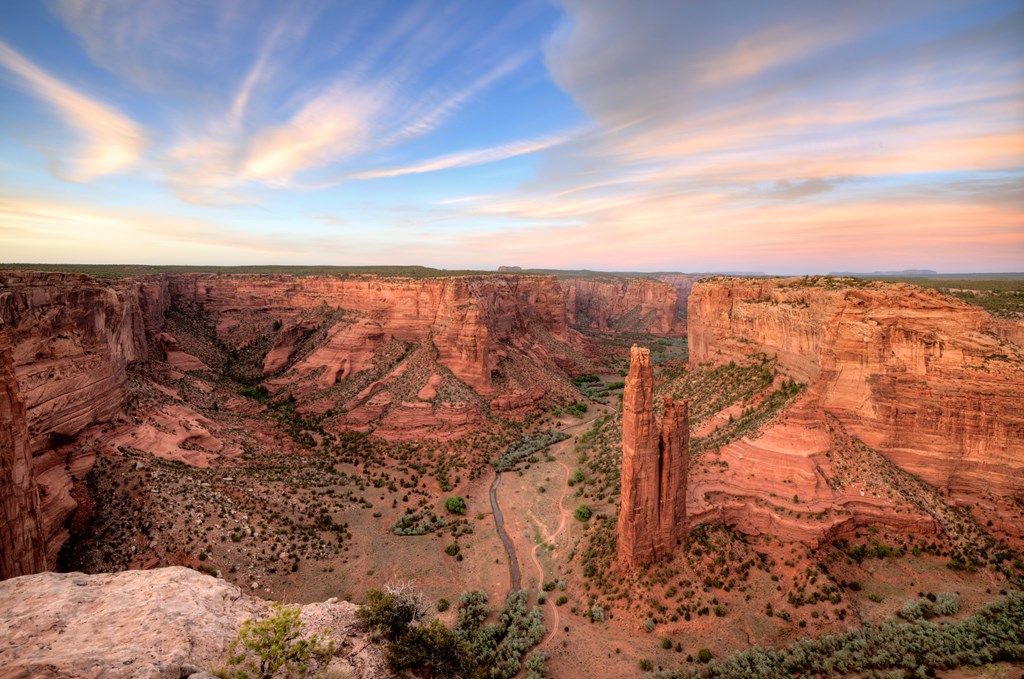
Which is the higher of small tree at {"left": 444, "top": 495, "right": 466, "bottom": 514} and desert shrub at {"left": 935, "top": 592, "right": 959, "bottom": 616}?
desert shrub at {"left": 935, "top": 592, "right": 959, "bottom": 616}

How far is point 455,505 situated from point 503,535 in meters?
5.60

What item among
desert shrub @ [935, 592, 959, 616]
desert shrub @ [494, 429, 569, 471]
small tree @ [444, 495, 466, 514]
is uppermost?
desert shrub @ [935, 592, 959, 616]

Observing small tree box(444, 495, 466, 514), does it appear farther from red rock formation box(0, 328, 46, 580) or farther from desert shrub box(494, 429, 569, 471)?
red rock formation box(0, 328, 46, 580)

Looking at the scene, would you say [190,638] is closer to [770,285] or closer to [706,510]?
[706,510]

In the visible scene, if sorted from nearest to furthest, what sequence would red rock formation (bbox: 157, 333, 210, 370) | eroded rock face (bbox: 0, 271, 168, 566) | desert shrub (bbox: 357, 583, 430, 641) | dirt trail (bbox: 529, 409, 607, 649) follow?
1. desert shrub (bbox: 357, 583, 430, 641)
2. eroded rock face (bbox: 0, 271, 168, 566)
3. dirt trail (bbox: 529, 409, 607, 649)
4. red rock formation (bbox: 157, 333, 210, 370)

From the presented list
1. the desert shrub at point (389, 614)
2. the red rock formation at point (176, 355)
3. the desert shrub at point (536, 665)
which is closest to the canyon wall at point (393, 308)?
the red rock formation at point (176, 355)

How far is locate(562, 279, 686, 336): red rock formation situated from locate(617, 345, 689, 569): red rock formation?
103526 millimetres

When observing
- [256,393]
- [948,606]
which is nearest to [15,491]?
[256,393]

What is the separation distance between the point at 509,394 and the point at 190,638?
163 feet

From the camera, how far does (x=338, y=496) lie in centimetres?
3869

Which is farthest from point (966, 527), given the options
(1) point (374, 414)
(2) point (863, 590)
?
(1) point (374, 414)

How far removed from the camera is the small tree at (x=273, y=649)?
426 inches

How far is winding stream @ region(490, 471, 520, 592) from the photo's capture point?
30.8 meters

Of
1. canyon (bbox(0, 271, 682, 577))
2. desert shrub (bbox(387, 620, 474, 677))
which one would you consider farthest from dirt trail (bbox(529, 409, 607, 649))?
canyon (bbox(0, 271, 682, 577))
